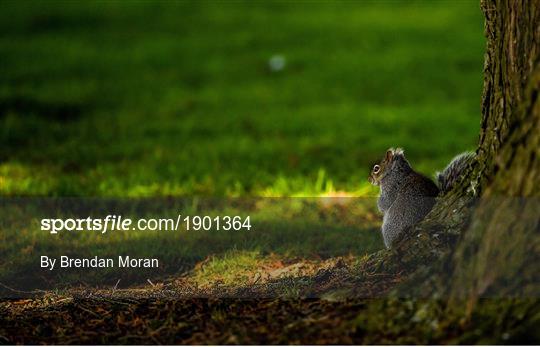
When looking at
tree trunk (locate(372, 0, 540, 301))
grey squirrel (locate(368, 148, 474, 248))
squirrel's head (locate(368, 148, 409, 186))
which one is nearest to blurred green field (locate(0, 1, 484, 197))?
squirrel's head (locate(368, 148, 409, 186))

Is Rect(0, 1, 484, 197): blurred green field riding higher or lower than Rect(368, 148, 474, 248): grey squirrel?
higher

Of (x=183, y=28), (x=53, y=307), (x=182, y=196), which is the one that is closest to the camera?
(x=53, y=307)

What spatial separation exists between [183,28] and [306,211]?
10.3 meters

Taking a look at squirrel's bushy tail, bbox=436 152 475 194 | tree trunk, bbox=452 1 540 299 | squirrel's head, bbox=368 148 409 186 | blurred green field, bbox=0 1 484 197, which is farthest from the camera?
blurred green field, bbox=0 1 484 197

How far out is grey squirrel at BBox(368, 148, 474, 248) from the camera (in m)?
4.58

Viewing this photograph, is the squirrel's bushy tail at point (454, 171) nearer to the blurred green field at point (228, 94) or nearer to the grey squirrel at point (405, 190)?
the grey squirrel at point (405, 190)

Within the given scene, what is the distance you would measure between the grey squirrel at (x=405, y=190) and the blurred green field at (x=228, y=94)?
2439mm

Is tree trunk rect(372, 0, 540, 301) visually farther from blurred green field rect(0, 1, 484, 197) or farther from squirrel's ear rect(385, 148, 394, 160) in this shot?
blurred green field rect(0, 1, 484, 197)

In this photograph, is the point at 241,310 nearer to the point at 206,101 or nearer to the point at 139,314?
the point at 139,314

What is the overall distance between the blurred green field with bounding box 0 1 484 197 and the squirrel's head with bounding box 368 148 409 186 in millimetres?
2308

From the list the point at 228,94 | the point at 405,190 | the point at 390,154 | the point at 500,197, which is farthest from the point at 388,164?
the point at 228,94

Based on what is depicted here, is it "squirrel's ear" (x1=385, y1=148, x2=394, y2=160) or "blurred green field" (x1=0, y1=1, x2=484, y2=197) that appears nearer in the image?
"squirrel's ear" (x1=385, y1=148, x2=394, y2=160)

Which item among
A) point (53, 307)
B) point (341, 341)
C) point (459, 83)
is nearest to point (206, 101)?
point (459, 83)

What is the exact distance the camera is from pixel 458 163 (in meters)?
4.55
